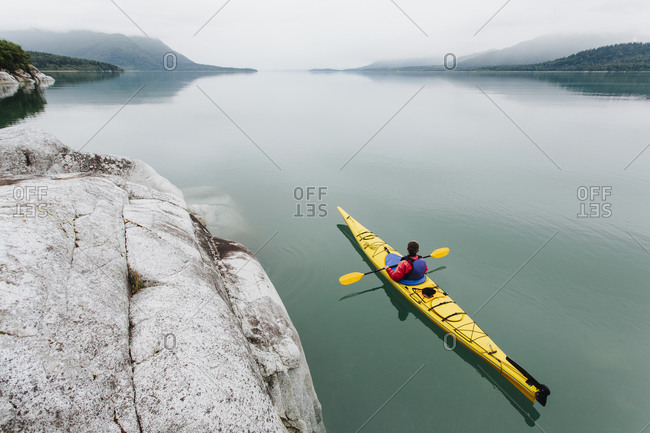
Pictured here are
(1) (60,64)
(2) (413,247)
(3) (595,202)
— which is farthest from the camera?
(1) (60,64)

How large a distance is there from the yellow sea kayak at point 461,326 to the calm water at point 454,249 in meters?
0.43

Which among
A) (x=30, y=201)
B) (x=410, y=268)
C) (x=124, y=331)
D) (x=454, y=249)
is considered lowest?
(x=454, y=249)

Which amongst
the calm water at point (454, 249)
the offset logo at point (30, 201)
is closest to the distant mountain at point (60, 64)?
the calm water at point (454, 249)

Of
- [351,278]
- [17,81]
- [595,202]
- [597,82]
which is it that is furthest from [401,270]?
[597,82]

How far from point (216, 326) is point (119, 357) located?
144cm

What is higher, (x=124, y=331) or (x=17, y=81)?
(x=17, y=81)

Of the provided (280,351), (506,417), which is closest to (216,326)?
(280,351)

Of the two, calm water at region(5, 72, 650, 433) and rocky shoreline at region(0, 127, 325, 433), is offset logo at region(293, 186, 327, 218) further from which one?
rocky shoreline at region(0, 127, 325, 433)

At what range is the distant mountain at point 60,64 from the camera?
373 feet

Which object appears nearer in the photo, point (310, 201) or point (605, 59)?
point (310, 201)

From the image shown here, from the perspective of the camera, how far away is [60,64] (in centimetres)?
12119

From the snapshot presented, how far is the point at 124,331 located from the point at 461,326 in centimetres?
922

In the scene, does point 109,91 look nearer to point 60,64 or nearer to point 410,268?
point 60,64

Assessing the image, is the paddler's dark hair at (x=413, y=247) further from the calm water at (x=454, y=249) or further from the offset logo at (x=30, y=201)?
the offset logo at (x=30, y=201)
